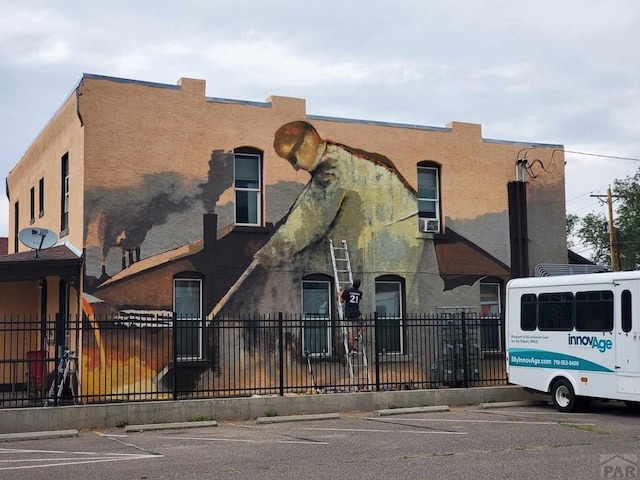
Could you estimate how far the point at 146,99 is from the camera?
2036 cm

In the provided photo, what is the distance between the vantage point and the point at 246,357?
20719 millimetres

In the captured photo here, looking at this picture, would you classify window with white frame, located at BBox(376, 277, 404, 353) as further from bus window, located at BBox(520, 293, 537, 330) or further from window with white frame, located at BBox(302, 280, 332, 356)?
bus window, located at BBox(520, 293, 537, 330)

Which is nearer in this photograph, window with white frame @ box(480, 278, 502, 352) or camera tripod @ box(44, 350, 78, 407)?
camera tripod @ box(44, 350, 78, 407)

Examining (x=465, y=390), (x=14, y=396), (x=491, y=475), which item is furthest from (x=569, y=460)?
(x=14, y=396)

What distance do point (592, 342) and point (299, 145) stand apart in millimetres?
8964

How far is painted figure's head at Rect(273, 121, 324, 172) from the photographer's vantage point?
21.9 meters

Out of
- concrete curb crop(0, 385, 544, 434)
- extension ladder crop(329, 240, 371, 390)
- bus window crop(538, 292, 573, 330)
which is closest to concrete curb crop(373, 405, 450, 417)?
concrete curb crop(0, 385, 544, 434)

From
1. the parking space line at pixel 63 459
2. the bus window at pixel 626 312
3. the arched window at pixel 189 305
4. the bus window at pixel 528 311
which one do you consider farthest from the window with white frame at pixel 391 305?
the parking space line at pixel 63 459

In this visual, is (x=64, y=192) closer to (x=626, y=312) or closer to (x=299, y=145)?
(x=299, y=145)

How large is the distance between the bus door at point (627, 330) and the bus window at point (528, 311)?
2.29 meters

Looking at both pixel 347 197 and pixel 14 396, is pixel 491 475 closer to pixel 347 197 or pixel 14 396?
pixel 14 396

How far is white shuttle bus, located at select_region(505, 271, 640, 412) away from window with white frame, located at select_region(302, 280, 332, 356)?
187 inches

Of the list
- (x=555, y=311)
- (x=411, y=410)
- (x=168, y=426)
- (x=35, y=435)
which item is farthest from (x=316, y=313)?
(x=35, y=435)

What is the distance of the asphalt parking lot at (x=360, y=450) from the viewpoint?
10656 millimetres
